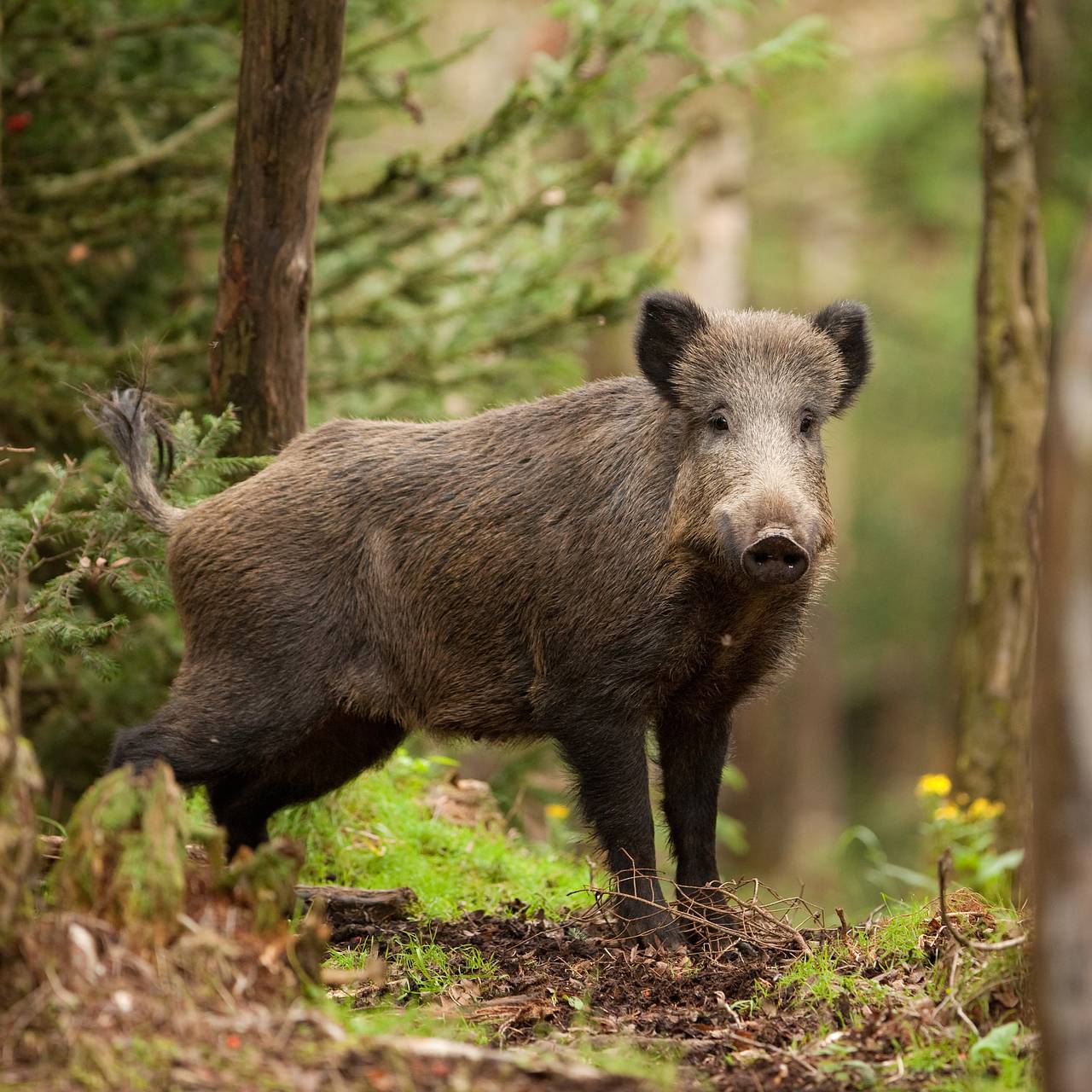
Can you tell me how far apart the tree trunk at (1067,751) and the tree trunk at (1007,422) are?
4.86 metres

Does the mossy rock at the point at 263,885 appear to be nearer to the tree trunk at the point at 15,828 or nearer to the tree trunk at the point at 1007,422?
the tree trunk at the point at 15,828

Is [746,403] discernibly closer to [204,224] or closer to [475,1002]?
[475,1002]

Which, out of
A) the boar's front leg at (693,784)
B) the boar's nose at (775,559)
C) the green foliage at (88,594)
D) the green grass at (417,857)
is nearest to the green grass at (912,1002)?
the boar's front leg at (693,784)

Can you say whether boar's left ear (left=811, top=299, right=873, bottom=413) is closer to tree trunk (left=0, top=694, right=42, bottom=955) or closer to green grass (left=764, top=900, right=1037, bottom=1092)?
green grass (left=764, top=900, right=1037, bottom=1092)

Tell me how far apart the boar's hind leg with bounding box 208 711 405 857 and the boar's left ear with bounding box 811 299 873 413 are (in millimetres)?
2222

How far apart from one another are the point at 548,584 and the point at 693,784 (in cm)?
99

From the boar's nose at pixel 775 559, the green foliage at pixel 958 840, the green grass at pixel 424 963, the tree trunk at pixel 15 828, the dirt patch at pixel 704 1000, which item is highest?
the boar's nose at pixel 775 559

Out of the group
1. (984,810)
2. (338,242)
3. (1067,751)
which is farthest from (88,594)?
(1067,751)

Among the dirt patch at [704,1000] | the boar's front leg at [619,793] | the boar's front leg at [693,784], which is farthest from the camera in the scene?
the boar's front leg at [693,784]

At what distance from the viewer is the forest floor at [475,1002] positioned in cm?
286

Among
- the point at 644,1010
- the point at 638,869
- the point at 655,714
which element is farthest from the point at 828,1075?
the point at 655,714

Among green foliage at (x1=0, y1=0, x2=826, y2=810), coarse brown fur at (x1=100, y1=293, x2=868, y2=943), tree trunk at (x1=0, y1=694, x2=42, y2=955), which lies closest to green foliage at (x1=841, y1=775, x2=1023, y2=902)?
coarse brown fur at (x1=100, y1=293, x2=868, y2=943)

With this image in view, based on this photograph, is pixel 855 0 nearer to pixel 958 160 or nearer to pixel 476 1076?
pixel 958 160

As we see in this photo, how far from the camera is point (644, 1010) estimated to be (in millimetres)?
4191
